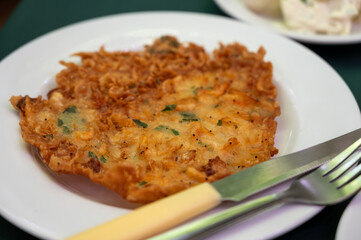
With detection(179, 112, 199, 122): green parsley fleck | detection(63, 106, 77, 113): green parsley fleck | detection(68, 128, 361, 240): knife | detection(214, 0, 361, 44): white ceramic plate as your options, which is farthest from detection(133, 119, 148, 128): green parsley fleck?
detection(214, 0, 361, 44): white ceramic plate

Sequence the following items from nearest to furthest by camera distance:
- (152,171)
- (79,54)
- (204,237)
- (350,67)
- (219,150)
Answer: (204,237) < (152,171) < (219,150) < (79,54) < (350,67)

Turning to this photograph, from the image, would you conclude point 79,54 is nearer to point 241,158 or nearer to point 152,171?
point 152,171

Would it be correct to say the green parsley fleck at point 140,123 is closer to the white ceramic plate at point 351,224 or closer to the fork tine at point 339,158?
the fork tine at point 339,158

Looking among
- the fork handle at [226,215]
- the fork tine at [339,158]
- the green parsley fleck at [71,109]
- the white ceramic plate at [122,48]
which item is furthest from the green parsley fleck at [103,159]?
the fork tine at [339,158]

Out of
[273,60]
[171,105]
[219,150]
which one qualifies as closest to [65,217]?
[219,150]

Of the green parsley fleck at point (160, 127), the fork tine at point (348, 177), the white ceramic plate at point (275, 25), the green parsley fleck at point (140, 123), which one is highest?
the white ceramic plate at point (275, 25)

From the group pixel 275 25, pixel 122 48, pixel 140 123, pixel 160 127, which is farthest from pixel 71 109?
pixel 275 25

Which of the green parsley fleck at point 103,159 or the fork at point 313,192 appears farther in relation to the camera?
the green parsley fleck at point 103,159
